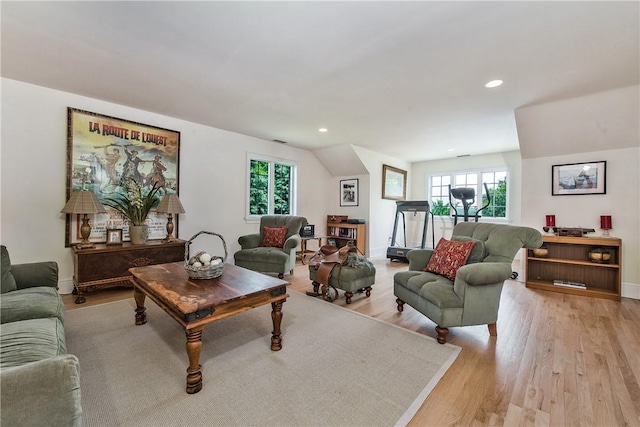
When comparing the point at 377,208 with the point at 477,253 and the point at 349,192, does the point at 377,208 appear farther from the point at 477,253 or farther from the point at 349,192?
the point at 477,253

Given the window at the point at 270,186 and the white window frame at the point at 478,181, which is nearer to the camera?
the window at the point at 270,186

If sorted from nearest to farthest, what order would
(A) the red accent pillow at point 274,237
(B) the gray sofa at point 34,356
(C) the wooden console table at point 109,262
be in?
(B) the gray sofa at point 34,356 < (C) the wooden console table at point 109,262 < (A) the red accent pillow at point 274,237

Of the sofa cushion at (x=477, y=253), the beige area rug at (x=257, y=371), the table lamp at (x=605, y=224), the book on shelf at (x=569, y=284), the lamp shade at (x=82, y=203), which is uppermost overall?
the lamp shade at (x=82, y=203)

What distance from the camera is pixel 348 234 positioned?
6.10 meters

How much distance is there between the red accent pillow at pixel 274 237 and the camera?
4379 mm

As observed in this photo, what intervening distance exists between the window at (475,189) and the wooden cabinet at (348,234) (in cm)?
226

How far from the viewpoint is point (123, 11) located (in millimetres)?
1865

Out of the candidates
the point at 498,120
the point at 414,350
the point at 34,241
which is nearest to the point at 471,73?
the point at 498,120

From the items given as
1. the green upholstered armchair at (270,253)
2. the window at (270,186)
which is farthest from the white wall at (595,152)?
the window at (270,186)

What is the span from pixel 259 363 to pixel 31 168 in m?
3.45

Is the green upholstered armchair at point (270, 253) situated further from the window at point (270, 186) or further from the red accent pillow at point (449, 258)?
the red accent pillow at point (449, 258)

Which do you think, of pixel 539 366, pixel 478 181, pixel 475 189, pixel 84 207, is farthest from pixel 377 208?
pixel 84 207

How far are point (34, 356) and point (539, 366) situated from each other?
9.69ft

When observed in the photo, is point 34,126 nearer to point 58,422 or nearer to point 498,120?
point 58,422
